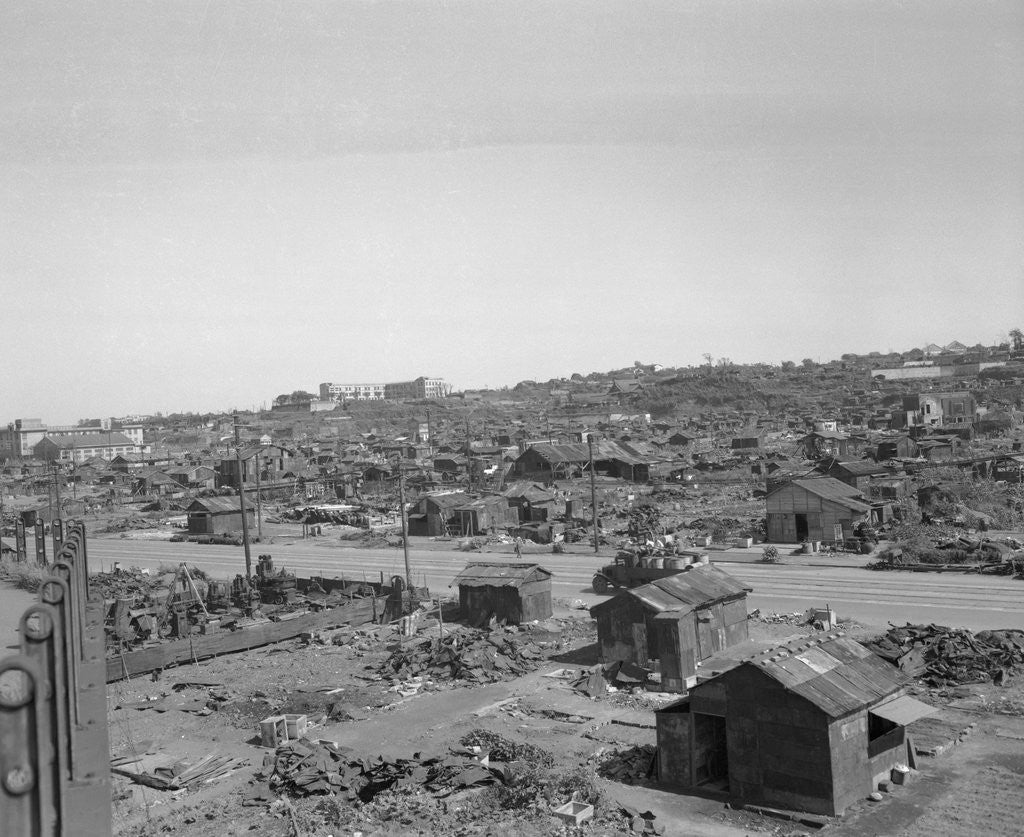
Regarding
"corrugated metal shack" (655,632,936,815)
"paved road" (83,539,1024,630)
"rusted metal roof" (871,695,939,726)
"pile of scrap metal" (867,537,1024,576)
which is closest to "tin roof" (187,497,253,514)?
"paved road" (83,539,1024,630)

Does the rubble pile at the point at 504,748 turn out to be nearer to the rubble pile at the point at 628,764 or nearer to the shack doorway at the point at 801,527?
the rubble pile at the point at 628,764

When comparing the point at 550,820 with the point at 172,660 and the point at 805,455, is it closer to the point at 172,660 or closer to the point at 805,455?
the point at 172,660

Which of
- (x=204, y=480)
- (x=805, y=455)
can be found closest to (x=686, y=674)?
(x=805, y=455)

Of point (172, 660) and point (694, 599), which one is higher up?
point (694, 599)

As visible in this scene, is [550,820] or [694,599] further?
[694,599]

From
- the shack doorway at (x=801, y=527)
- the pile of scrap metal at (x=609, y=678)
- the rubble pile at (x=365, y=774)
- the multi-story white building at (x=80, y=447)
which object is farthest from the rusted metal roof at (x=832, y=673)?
the multi-story white building at (x=80, y=447)

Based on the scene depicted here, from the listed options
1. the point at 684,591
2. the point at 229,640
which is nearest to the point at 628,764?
the point at 684,591

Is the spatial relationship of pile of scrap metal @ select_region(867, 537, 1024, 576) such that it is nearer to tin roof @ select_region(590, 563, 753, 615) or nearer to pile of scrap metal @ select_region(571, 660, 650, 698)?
tin roof @ select_region(590, 563, 753, 615)
